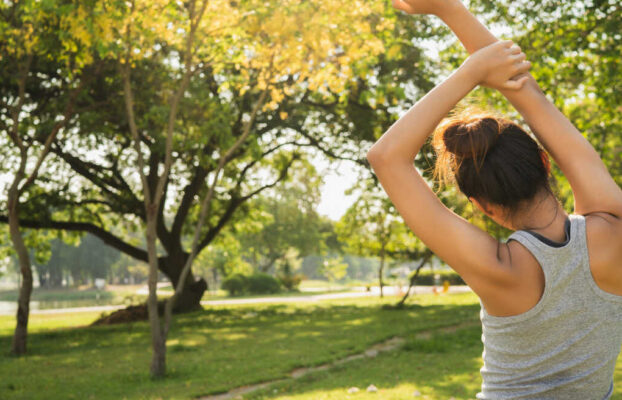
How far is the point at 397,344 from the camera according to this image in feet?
42.7

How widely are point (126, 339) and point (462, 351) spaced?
9.26 metres

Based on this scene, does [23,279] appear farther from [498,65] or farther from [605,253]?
[605,253]

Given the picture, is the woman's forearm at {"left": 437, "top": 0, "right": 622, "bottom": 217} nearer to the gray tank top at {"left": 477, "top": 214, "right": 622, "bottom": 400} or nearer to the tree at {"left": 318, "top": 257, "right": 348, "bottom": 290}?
the gray tank top at {"left": 477, "top": 214, "right": 622, "bottom": 400}

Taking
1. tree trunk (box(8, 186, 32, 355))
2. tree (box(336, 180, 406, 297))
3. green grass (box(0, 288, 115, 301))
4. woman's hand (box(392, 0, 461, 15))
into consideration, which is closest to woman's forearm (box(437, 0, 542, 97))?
woman's hand (box(392, 0, 461, 15))

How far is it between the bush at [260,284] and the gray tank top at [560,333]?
40959 mm

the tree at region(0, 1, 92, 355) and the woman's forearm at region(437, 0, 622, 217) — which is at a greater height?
the tree at region(0, 1, 92, 355)

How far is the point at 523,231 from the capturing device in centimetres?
135

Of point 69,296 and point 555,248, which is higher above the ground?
point 555,248

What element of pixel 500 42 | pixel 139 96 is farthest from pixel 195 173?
pixel 500 42

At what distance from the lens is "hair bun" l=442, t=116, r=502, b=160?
1.39 metres

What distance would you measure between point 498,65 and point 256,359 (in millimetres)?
10888

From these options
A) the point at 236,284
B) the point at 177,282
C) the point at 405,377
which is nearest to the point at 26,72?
the point at 405,377

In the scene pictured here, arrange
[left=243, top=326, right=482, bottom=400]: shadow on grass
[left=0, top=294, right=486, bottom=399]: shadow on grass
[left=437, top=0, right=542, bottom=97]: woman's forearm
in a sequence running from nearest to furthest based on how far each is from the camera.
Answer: [left=437, top=0, right=542, bottom=97]: woman's forearm, [left=243, top=326, right=482, bottom=400]: shadow on grass, [left=0, top=294, right=486, bottom=399]: shadow on grass

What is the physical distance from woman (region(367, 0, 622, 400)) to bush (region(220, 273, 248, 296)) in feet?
134
